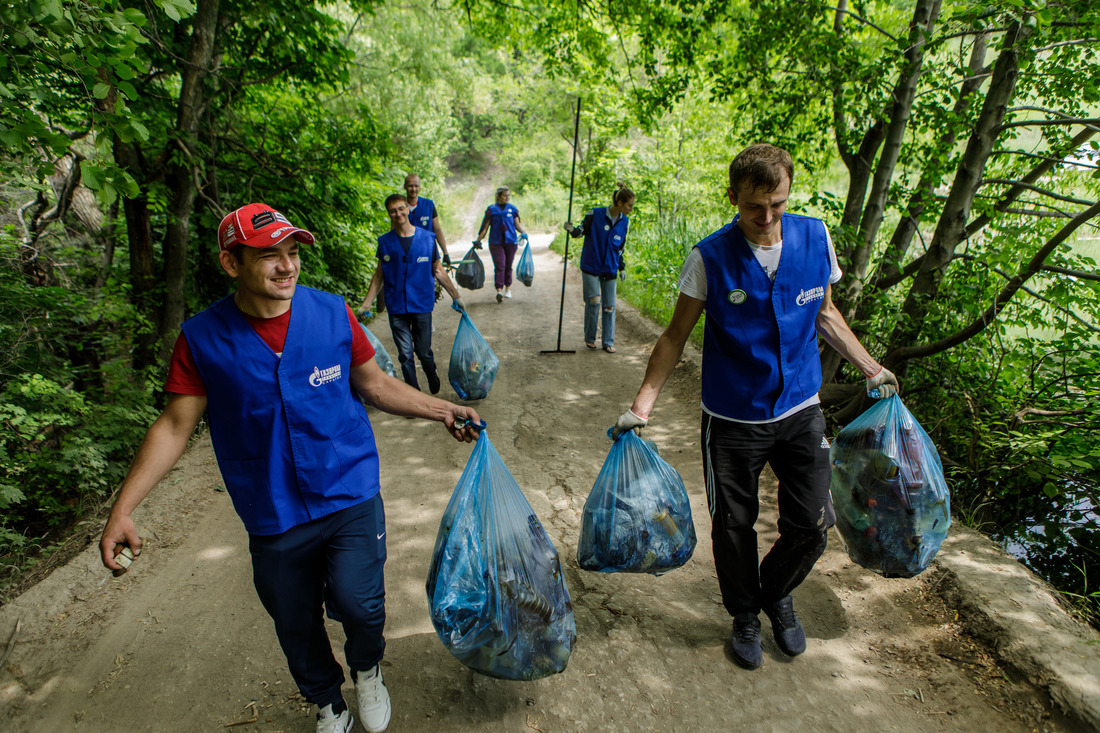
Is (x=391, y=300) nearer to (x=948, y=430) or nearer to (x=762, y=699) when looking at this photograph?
(x=762, y=699)

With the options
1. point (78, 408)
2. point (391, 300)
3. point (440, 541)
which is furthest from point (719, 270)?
point (78, 408)

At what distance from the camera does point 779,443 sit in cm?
214

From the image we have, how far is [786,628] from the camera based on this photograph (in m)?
2.29

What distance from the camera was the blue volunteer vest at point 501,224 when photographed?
867cm

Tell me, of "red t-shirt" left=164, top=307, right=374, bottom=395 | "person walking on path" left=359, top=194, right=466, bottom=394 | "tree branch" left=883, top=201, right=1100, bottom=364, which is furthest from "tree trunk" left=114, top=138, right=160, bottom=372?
"tree branch" left=883, top=201, right=1100, bottom=364

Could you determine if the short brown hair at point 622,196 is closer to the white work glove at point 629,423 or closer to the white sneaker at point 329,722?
the white work glove at point 629,423

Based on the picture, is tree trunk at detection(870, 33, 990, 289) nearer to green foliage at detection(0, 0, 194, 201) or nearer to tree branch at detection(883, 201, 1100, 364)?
tree branch at detection(883, 201, 1100, 364)

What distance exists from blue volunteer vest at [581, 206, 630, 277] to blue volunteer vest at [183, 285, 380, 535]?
4.41m

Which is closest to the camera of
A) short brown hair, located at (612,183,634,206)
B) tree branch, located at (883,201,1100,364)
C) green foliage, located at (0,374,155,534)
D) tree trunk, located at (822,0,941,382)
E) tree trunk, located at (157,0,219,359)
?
tree branch, located at (883,201,1100,364)

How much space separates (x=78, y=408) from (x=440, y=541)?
2.95 m

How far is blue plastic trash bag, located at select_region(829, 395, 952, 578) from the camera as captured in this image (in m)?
2.30

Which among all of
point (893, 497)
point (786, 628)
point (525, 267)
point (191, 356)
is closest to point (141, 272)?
point (191, 356)

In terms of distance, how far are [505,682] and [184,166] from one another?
4.39m

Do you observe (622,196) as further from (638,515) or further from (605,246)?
(638,515)
